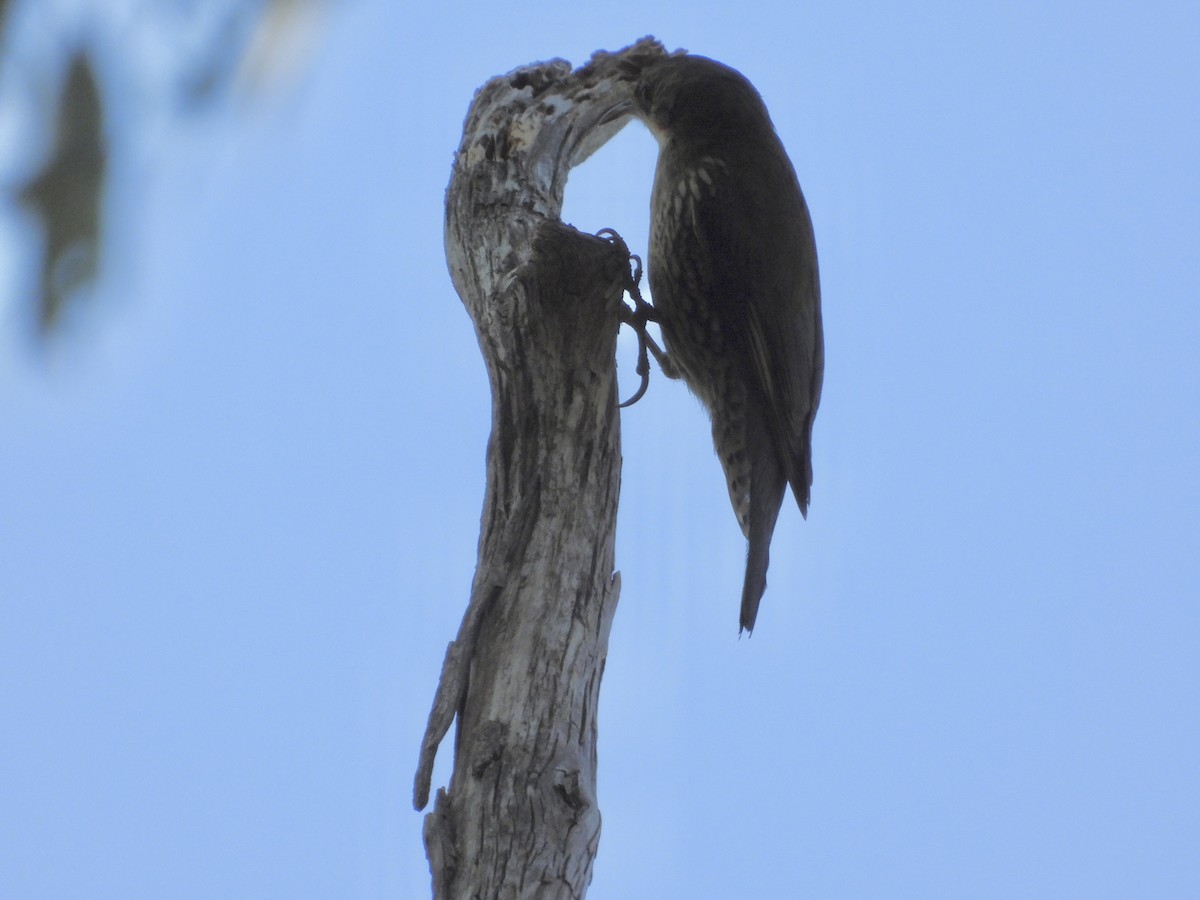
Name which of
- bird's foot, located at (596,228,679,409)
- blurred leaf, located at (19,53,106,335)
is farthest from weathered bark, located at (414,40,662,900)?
blurred leaf, located at (19,53,106,335)

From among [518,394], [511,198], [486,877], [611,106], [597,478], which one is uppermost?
[611,106]

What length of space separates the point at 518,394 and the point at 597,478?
245mm

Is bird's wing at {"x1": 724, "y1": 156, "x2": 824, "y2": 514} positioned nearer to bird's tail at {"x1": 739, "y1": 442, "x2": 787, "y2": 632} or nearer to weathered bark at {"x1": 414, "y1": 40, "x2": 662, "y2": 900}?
bird's tail at {"x1": 739, "y1": 442, "x2": 787, "y2": 632}

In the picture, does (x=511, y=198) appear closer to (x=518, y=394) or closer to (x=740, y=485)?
(x=518, y=394)

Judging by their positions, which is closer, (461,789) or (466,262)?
(461,789)

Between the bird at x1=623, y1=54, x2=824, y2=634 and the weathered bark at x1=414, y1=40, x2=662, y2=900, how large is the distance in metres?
Answer: 0.43

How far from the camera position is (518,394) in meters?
2.60

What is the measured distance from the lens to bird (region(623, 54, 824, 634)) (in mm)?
3270

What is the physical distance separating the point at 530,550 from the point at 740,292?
1.17 metres

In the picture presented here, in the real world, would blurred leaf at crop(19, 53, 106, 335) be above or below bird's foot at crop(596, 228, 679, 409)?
below

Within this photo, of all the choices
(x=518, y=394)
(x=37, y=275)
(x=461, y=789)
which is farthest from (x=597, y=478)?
(x=37, y=275)

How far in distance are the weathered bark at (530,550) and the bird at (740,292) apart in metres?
0.43

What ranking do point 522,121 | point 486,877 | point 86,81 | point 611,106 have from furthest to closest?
point 611,106, point 522,121, point 486,877, point 86,81

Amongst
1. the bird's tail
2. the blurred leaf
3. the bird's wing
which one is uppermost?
the bird's wing
